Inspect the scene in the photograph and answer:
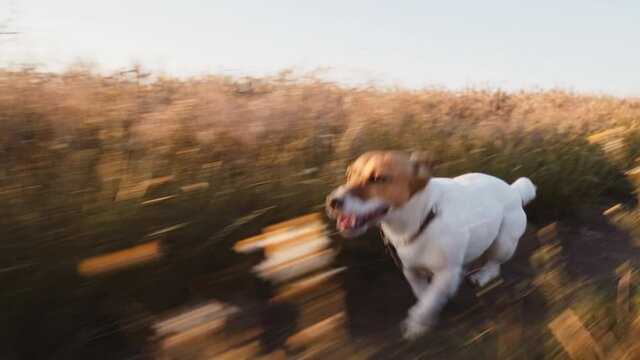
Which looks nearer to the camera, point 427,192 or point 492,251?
point 427,192

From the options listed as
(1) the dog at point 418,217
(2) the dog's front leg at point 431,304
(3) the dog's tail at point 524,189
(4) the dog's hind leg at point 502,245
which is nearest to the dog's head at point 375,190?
(1) the dog at point 418,217

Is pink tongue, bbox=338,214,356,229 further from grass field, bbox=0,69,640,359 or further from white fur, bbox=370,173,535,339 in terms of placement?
grass field, bbox=0,69,640,359

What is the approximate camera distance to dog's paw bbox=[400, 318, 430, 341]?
2807mm

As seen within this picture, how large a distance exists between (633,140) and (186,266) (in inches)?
278

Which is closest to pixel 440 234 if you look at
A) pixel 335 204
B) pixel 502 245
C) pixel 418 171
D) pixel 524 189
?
pixel 418 171

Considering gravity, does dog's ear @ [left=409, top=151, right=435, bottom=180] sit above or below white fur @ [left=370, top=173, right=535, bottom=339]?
above

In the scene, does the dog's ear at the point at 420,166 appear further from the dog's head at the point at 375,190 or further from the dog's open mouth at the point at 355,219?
the dog's open mouth at the point at 355,219

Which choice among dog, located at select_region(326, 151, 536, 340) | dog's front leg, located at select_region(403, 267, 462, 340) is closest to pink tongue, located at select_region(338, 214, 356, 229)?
dog, located at select_region(326, 151, 536, 340)

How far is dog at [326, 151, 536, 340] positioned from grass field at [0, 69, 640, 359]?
1.72ft

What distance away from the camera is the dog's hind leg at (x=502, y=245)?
3.89 m

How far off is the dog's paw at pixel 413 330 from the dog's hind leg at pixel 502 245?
1.04 metres

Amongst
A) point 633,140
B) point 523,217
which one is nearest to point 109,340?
point 523,217

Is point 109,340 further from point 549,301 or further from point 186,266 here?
point 549,301

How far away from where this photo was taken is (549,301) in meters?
2.14
